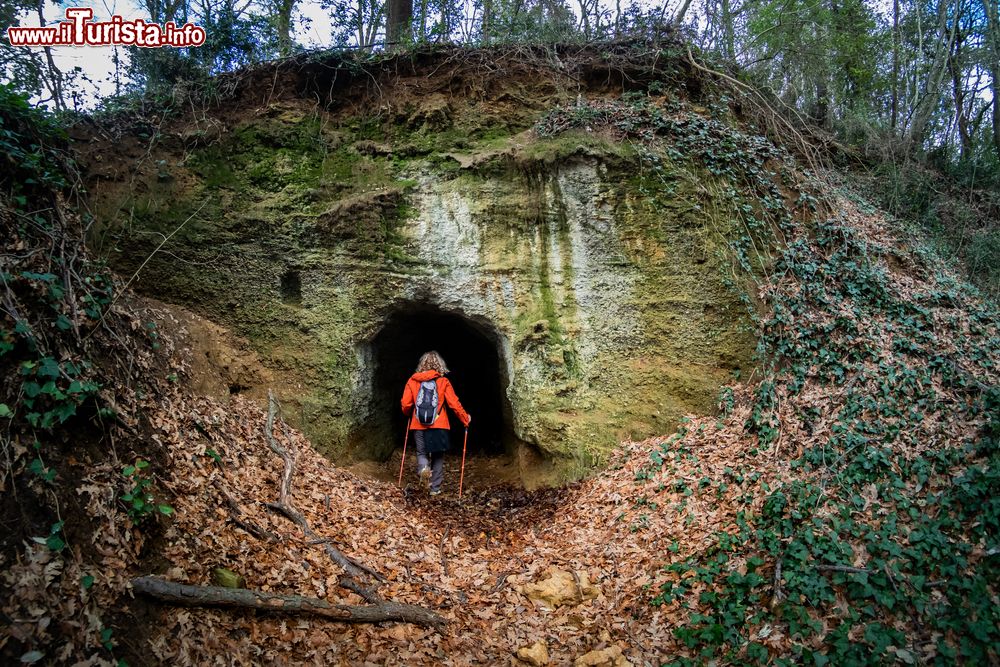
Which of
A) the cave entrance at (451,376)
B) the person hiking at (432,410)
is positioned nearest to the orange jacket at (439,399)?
the person hiking at (432,410)

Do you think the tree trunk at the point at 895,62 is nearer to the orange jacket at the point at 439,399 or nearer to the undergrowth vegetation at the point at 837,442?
the undergrowth vegetation at the point at 837,442

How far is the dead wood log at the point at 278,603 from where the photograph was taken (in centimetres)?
357

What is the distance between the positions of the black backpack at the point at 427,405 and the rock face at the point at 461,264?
117cm

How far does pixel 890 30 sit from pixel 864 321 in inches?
454

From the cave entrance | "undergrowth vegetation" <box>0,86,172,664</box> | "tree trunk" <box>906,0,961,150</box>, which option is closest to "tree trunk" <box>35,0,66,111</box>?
"undergrowth vegetation" <box>0,86,172,664</box>

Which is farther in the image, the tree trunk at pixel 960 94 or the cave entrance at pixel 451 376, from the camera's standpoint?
the tree trunk at pixel 960 94

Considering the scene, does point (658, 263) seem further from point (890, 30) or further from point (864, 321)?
point (890, 30)

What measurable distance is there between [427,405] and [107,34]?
7.92 metres

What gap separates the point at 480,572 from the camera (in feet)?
18.2

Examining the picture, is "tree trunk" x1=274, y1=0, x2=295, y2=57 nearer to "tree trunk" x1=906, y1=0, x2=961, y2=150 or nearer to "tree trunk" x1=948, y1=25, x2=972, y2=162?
"tree trunk" x1=906, y1=0, x2=961, y2=150

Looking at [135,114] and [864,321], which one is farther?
[135,114]


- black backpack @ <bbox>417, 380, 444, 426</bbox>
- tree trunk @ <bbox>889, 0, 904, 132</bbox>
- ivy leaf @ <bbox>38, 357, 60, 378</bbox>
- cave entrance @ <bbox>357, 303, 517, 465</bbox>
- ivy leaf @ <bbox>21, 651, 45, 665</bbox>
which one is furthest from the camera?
tree trunk @ <bbox>889, 0, 904, 132</bbox>

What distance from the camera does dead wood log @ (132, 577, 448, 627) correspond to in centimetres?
357

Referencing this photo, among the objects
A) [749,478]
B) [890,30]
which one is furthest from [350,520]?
[890,30]
